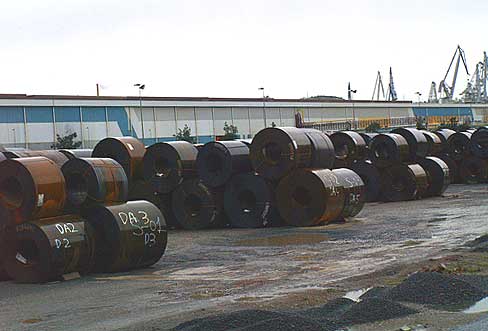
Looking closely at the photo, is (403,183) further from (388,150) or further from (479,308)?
(479,308)

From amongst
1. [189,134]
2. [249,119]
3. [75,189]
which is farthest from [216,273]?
[249,119]

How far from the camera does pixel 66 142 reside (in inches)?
1859

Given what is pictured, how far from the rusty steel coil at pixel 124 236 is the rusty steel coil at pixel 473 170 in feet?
75.5

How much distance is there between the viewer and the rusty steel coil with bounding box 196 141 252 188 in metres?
21.5

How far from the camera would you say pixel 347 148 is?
91.6 feet

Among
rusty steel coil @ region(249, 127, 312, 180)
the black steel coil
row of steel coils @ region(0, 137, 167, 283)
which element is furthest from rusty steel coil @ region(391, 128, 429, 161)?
row of steel coils @ region(0, 137, 167, 283)

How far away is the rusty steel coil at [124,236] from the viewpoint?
518 inches

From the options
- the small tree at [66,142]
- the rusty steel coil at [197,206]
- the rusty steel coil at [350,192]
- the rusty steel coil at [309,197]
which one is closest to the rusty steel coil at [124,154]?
the rusty steel coil at [197,206]

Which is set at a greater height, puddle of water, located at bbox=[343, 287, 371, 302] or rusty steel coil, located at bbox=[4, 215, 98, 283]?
rusty steel coil, located at bbox=[4, 215, 98, 283]

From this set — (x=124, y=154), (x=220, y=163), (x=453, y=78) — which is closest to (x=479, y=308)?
(x=220, y=163)

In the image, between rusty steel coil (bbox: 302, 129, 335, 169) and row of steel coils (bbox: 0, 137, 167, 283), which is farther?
rusty steel coil (bbox: 302, 129, 335, 169)

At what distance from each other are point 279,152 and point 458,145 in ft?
53.2

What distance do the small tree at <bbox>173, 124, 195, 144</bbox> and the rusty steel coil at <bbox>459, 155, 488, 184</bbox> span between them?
23281mm

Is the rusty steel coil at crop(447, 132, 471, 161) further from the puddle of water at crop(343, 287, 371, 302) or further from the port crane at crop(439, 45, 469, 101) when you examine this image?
the port crane at crop(439, 45, 469, 101)
